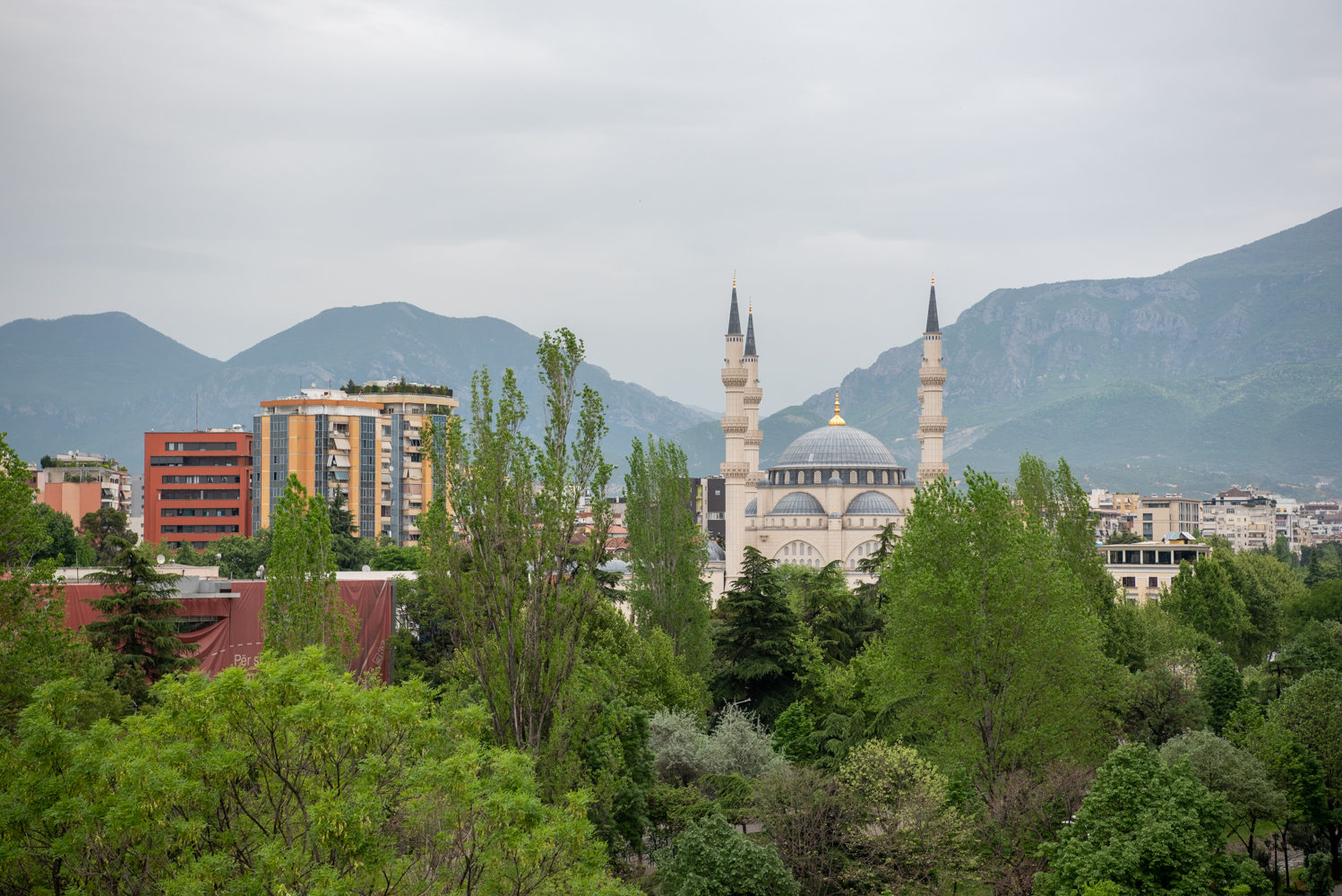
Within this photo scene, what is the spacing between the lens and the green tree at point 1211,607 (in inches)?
1804

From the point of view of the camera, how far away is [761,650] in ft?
108

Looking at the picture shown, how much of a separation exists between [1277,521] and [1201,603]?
12233 cm

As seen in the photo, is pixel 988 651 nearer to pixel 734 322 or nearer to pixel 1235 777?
pixel 1235 777

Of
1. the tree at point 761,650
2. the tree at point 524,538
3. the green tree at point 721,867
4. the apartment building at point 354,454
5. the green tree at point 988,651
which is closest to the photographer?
the green tree at point 721,867

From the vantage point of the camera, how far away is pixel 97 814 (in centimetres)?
1328

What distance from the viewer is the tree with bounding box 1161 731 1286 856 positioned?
906 inches

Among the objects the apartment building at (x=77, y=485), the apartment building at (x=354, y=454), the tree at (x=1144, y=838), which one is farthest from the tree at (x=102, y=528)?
the tree at (x=1144, y=838)

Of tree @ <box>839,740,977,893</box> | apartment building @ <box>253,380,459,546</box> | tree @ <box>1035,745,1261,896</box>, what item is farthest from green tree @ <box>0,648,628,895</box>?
apartment building @ <box>253,380,459,546</box>

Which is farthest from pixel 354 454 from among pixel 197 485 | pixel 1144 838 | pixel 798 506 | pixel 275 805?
pixel 1144 838

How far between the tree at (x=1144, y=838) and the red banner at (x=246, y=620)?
19.9 metres

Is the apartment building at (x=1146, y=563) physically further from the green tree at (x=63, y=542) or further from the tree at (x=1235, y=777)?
the green tree at (x=63, y=542)

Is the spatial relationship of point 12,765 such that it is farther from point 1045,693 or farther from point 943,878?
point 1045,693

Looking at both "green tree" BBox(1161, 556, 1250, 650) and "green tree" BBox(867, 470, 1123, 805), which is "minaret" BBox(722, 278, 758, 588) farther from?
"green tree" BBox(867, 470, 1123, 805)

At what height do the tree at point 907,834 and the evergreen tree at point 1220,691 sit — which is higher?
the evergreen tree at point 1220,691
